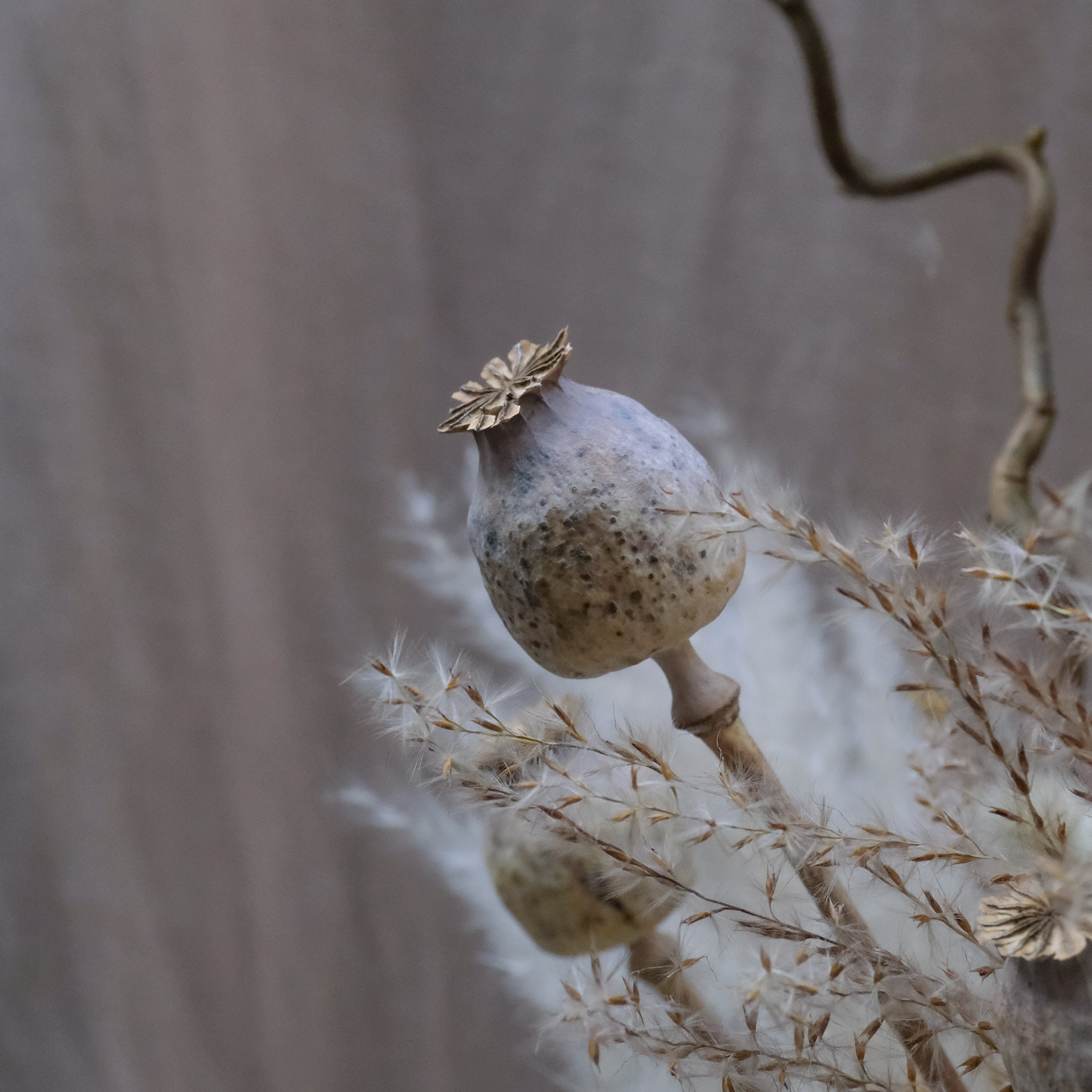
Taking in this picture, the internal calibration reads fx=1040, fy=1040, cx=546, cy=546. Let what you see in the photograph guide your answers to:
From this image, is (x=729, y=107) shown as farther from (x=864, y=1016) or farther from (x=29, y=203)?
(x=864, y=1016)

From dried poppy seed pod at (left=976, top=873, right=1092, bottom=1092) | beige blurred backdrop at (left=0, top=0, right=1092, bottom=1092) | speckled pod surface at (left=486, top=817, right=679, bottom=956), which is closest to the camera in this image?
dried poppy seed pod at (left=976, top=873, right=1092, bottom=1092)

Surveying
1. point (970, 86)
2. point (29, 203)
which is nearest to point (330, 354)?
point (29, 203)

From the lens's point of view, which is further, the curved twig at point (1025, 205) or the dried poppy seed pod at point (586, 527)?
the curved twig at point (1025, 205)

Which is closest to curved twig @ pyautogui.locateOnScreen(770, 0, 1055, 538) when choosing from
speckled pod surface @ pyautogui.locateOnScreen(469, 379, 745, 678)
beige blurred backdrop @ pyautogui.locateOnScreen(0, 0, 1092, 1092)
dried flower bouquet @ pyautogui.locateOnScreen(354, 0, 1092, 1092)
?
dried flower bouquet @ pyautogui.locateOnScreen(354, 0, 1092, 1092)

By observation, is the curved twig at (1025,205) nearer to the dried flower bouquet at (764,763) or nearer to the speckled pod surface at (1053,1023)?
the dried flower bouquet at (764,763)

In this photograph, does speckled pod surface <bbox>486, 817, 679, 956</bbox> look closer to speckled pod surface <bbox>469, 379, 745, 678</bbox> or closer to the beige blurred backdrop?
speckled pod surface <bbox>469, 379, 745, 678</bbox>

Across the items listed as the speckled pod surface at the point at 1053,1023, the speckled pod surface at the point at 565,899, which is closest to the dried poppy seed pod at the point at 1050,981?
the speckled pod surface at the point at 1053,1023
